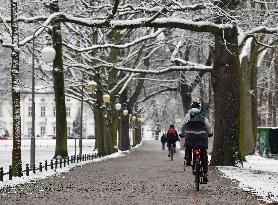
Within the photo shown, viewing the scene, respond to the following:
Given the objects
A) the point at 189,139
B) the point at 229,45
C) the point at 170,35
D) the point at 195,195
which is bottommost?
the point at 195,195

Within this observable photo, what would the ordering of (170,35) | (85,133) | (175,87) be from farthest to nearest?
(85,133) < (175,87) < (170,35)

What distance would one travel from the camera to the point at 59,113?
29297 millimetres

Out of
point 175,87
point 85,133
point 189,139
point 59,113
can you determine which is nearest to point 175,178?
point 189,139

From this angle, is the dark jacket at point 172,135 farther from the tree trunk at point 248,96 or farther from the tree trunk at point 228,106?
the tree trunk at point 228,106

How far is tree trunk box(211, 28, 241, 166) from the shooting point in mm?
24359

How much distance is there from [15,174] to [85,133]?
412 ft

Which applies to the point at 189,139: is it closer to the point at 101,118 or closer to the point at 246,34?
the point at 246,34

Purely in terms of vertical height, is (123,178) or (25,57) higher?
(25,57)

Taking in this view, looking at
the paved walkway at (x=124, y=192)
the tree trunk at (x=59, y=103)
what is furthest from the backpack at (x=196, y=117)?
the tree trunk at (x=59, y=103)

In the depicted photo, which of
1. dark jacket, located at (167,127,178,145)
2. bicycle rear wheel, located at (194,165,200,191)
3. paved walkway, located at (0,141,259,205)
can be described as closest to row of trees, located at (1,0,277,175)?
dark jacket, located at (167,127,178,145)

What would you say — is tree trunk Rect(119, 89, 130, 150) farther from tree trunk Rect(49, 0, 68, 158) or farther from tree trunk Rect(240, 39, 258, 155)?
tree trunk Rect(49, 0, 68, 158)

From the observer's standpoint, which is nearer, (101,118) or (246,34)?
(246,34)

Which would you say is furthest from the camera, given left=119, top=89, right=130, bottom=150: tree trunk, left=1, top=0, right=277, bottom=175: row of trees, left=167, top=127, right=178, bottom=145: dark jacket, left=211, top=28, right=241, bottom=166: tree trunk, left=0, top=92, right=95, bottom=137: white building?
left=0, top=92, right=95, bottom=137: white building

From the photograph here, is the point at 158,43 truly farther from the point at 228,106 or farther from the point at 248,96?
the point at 228,106
